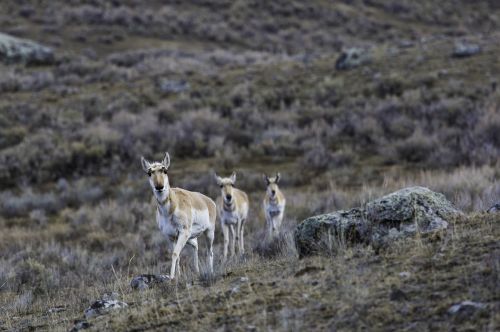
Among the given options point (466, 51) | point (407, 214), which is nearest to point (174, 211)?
point (407, 214)

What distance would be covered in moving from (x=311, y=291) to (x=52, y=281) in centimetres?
711

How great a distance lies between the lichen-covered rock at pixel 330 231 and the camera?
23.1 ft

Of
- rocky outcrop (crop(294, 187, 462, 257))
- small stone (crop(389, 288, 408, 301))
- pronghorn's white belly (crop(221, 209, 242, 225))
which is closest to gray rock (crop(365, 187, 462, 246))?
rocky outcrop (crop(294, 187, 462, 257))

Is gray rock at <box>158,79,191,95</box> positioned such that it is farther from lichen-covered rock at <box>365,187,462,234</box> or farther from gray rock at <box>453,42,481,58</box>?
lichen-covered rock at <box>365,187,462,234</box>

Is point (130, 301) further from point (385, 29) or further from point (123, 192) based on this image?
point (385, 29)

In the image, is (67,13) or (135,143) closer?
(135,143)

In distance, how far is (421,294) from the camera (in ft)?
16.1

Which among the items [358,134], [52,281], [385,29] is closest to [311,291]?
[52,281]

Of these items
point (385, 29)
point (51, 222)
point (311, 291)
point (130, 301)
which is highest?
point (385, 29)

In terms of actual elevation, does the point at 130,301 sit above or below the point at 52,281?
above

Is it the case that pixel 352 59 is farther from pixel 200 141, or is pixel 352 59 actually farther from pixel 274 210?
pixel 274 210

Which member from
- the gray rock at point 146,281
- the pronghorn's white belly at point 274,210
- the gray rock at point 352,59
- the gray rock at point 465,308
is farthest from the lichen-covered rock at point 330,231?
the gray rock at point 352,59

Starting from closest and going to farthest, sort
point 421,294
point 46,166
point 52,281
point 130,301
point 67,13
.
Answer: point 421,294
point 130,301
point 52,281
point 46,166
point 67,13

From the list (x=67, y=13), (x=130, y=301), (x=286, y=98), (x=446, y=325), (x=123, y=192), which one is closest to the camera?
(x=446, y=325)
